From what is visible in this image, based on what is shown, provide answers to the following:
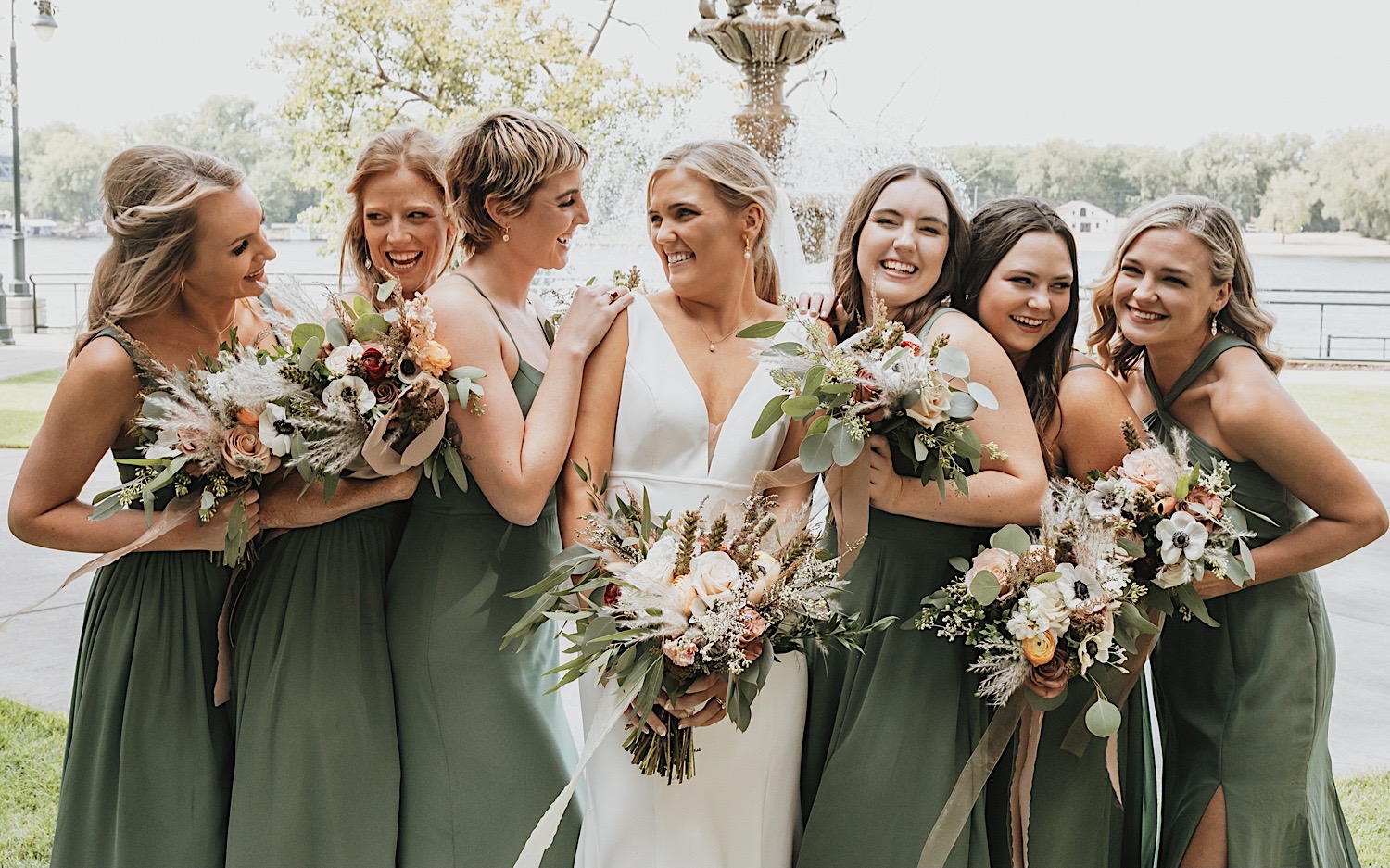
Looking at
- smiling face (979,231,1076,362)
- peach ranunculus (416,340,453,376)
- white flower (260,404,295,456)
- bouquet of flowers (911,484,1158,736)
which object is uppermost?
smiling face (979,231,1076,362)

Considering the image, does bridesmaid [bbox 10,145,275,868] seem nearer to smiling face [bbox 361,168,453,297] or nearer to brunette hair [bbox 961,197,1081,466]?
smiling face [bbox 361,168,453,297]

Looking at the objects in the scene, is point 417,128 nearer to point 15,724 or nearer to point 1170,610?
point 1170,610

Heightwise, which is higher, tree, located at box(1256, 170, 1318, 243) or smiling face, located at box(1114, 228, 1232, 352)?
tree, located at box(1256, 170, 1318, 243)

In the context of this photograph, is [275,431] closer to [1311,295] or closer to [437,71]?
[437,71]

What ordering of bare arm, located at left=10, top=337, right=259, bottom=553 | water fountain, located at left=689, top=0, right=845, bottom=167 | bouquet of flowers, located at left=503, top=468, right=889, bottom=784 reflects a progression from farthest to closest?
1. water fountain, located at left=689, top=0, right=845, bottom=167
2. bare arm, located at left=10, top=337, right=259, bottom=553
3. bouquet of flowers, located at left=503, top=468, right=889, bottom=784

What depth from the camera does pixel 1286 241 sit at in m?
20.1

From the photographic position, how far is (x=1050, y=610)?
8.16 ft

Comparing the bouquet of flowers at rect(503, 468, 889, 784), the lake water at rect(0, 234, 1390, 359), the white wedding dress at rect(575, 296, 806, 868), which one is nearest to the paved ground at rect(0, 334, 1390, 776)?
the white wedding dress at rect(575, 296, 806, 868)

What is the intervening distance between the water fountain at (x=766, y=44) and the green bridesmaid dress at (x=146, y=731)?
7.23m

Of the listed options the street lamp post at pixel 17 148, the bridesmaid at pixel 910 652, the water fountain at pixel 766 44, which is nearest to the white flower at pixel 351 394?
the bridesmaid at pixel 910 652

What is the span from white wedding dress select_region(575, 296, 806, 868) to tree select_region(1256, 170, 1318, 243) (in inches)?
788

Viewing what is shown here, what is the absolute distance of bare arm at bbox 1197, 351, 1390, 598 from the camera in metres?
2.81

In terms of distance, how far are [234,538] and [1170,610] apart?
2.16m

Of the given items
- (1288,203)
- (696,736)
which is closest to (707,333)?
(696,736)
